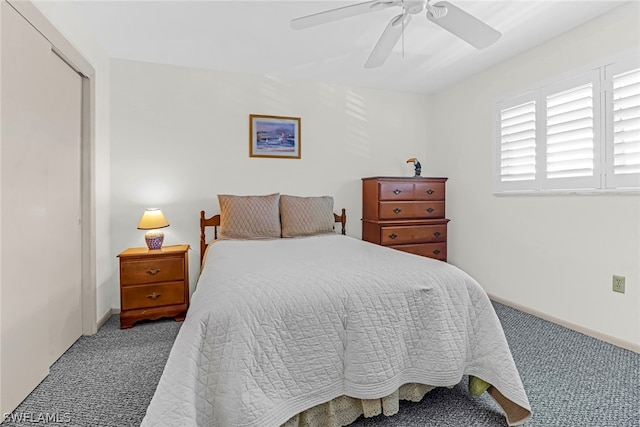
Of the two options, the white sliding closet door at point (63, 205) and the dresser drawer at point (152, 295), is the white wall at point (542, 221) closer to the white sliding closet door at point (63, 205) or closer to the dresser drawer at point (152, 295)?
the dresser drawer at point (152, 295)

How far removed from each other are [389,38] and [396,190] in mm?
1778

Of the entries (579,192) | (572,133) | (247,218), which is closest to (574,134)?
(572,133)

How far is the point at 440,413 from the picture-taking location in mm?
1556

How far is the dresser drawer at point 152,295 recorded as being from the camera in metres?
2.62

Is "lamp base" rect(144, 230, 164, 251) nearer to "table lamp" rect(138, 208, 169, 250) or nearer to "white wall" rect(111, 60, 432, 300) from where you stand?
"table lamp" rect(138, 208, 169, 250)

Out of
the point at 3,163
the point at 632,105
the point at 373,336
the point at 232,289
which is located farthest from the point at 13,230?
the point at 632,105

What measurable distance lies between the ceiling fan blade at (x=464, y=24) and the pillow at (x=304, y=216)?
1867 mm

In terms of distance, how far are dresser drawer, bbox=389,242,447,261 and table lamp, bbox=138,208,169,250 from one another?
2.37 meters

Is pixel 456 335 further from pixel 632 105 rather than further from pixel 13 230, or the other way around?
pixel 13 230

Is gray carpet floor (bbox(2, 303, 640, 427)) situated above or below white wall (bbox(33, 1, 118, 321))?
below

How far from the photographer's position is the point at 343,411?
56.2 inches

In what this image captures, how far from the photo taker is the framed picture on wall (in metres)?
3.37

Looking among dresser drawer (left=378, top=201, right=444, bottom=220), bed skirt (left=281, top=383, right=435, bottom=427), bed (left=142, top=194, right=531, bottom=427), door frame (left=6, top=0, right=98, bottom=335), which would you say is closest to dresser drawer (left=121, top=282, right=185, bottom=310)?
door frame (left=6, top=0, right=98, bottom=335)

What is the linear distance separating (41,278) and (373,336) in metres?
1.95
